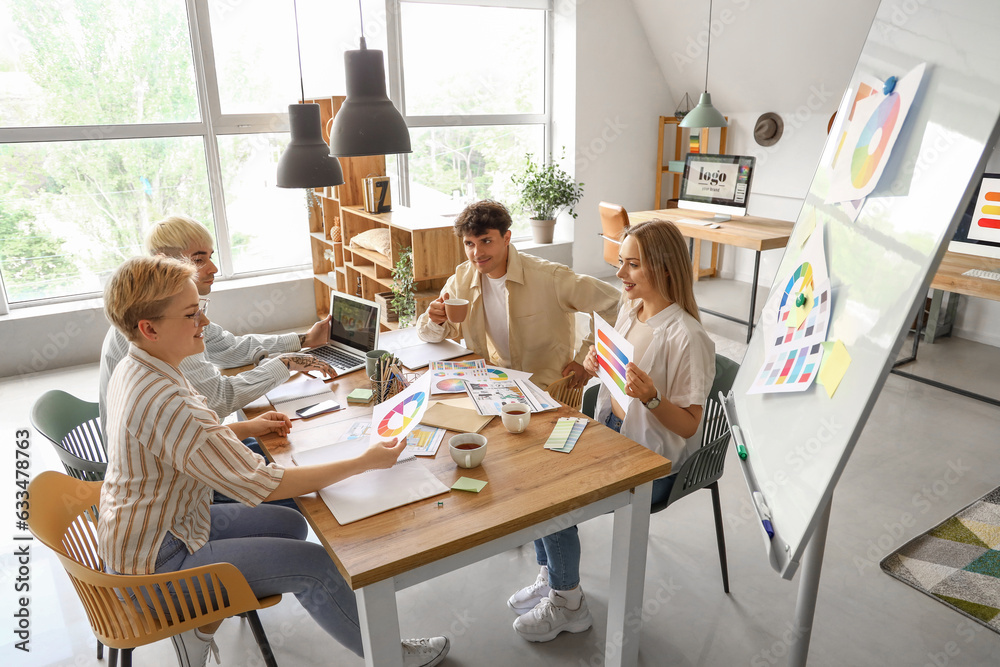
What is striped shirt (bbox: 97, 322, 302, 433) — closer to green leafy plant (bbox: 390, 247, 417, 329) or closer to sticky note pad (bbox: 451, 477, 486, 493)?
sticky note pad (bbox: 451, 477, 486, 493)

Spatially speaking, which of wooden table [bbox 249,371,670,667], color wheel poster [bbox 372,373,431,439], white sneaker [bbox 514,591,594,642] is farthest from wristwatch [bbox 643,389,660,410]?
white sneaker [bbox 514,591,594,642]

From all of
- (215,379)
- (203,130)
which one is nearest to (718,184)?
(203,130)

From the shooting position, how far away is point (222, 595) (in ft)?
5.15

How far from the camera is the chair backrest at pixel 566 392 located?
2.48 metres

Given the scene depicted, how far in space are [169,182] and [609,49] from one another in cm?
390

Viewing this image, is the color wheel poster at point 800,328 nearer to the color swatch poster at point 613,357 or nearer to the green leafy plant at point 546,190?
the color swatch poster at point 613,357

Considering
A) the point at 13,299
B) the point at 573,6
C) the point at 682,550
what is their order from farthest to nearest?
the point at 573,6
the point at 13,299
the point at 682,550

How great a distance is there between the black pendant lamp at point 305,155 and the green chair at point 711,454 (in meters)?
1.39

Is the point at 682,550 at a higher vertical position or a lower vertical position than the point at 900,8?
lower

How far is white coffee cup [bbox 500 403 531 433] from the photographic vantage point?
183 centimetres

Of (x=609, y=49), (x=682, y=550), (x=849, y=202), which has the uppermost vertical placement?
(x=609, y=49)

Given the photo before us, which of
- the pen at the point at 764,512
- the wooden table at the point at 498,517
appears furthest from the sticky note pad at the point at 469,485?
the pen at the point at 764,512

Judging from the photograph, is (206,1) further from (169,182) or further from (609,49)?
(609,49)

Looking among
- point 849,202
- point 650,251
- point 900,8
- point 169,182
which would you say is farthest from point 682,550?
point 169,182
